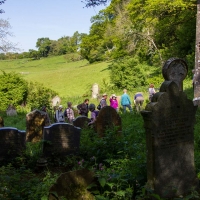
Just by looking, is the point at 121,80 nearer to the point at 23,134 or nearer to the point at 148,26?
the point at 148,26

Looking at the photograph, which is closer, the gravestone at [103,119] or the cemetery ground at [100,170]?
the cemetery ground at [100,170]

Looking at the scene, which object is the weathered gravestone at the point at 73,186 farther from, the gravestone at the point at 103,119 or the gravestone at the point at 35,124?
the gravestone at the point at 35,124

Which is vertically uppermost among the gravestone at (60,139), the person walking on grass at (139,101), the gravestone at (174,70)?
the person walking on grass at (139,101)

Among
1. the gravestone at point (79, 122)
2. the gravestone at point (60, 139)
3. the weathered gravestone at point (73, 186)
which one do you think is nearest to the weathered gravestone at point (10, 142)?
the gravestone at point (60, 139)

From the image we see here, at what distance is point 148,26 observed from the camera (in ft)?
116

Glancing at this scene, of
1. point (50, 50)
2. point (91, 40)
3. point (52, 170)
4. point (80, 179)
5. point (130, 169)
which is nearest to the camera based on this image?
point (80, 179)

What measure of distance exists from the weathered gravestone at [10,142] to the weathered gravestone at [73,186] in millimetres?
4067

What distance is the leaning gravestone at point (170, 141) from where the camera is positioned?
5.27 meters

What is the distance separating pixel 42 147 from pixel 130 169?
3509 millimetres

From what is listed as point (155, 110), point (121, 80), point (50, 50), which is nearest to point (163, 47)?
point (121, 80)

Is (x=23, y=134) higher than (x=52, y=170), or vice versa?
(x=23, y=134)

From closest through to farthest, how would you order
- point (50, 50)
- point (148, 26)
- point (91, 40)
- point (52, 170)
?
point (52, 170)
point (148, 26)
point (91, 40)
point (50, 50)

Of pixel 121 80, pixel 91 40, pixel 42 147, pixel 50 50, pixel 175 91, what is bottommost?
pixel 42 147

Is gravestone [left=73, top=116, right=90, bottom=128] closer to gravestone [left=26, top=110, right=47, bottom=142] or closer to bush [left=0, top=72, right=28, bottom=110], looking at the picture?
gravestone [left=26, top=110, right=47, bottom=142]
